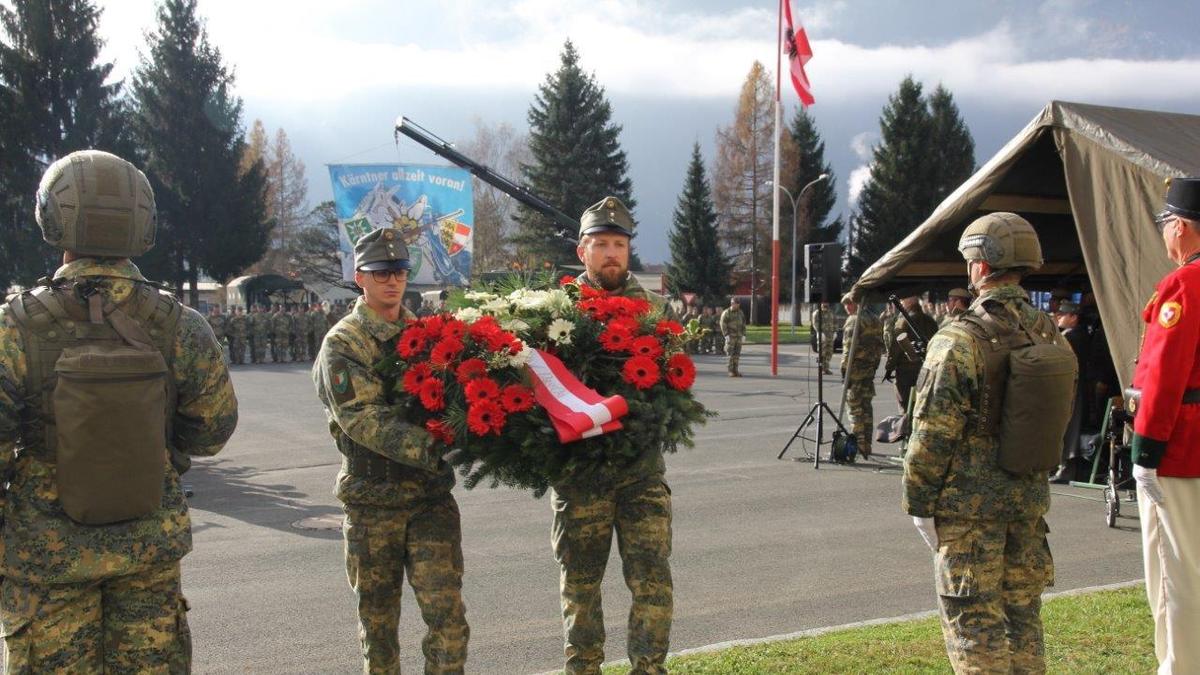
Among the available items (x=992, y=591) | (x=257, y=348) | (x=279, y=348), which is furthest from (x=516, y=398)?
(x=279, y=348)

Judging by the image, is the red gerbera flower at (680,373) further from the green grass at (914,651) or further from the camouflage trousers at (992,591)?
the green grass at (914,651)

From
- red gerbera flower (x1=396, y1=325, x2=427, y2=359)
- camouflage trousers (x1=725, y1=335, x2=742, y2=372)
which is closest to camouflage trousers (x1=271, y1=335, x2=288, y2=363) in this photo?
camouflage trousers (x1=725, y1=335, x2=742, y2=372)

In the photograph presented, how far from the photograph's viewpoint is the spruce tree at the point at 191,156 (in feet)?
153

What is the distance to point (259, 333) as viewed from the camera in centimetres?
3048

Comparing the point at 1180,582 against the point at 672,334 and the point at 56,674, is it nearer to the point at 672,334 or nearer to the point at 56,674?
the point at 672,334

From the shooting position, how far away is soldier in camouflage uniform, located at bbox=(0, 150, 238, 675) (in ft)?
10.1

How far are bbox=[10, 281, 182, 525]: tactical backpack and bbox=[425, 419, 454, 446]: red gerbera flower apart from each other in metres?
1.03

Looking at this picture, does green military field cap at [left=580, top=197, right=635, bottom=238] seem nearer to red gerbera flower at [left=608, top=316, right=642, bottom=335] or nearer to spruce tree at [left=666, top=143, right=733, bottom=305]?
red gerbera flower at [left=608, top=316, right=642, bottom=335]

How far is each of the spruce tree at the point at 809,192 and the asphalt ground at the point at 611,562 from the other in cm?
5343

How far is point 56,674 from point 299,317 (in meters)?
29.7

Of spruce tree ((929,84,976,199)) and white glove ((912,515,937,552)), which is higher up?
spruce tree ((929,84,976,199))

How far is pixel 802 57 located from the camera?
2181cm

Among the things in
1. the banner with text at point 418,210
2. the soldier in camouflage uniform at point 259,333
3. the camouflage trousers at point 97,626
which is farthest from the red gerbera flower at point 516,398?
the soldier in camouflage uniform at point 259,333

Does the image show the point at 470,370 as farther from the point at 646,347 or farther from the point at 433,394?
the point at 646,347
